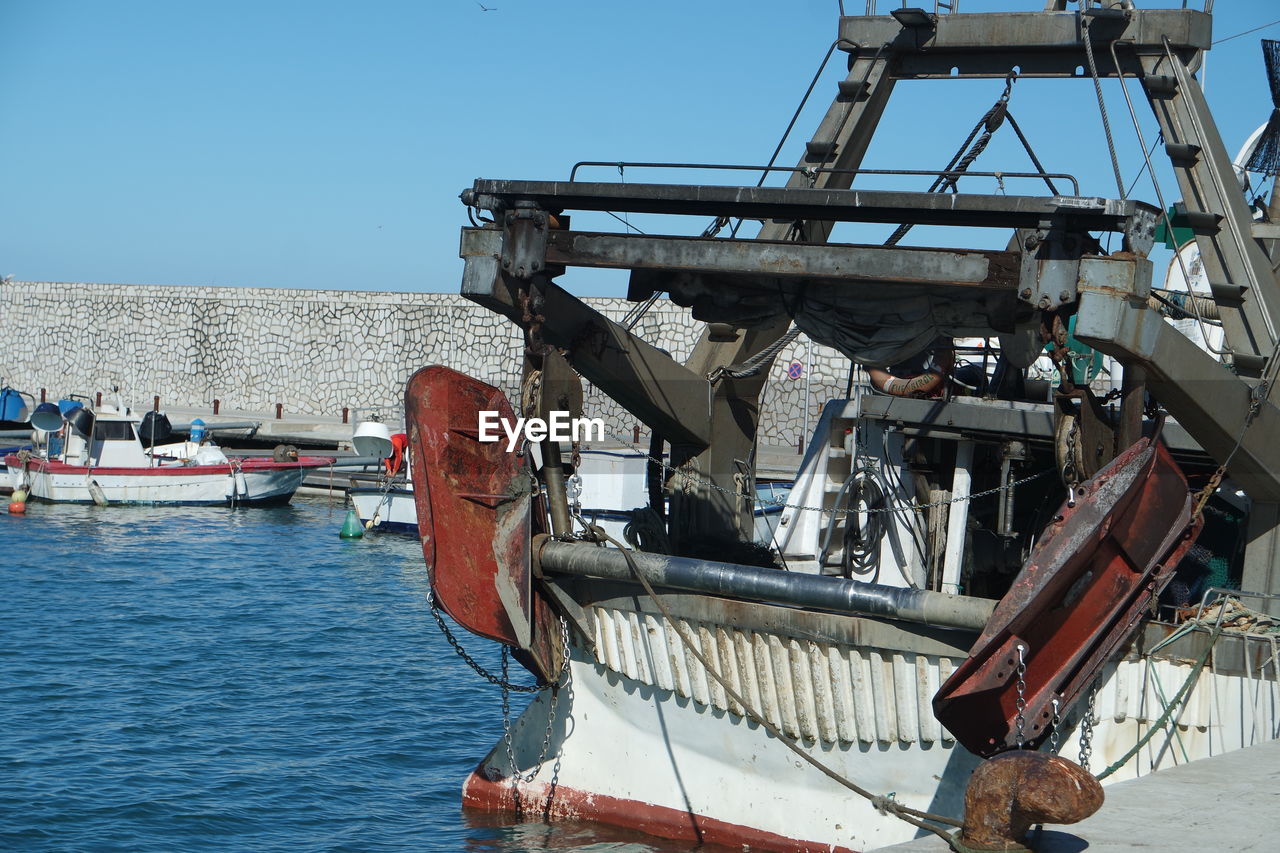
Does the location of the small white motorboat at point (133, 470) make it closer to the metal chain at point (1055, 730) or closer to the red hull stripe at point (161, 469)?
the red hull stripe at point (161, 469)

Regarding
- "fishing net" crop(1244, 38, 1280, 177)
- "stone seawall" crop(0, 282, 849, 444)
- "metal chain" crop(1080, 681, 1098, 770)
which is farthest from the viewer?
"stone seawall" crop(0, 282, 849, 444)

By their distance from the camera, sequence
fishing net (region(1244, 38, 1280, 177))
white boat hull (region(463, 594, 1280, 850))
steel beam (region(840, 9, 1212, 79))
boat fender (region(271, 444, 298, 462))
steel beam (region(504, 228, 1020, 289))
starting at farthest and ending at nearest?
boat fender (region(271, 444, 298, 462))
fishing net (region(1244, 38, 1280, 177))
steel beam (region(840, 9, 1212, 79))
white boat hull (region(463, 594, 1280, 850))
steel beam (region(504, 228, 1020, 289))

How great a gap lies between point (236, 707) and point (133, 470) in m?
19.2

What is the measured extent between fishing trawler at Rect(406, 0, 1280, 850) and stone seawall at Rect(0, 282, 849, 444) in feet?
79.1

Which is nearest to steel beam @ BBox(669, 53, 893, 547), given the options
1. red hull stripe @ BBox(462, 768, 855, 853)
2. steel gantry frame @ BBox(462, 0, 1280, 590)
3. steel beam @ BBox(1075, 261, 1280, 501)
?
steel gantry frame @ BBox(462, 0, 1280, 590)

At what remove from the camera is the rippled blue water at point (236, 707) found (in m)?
10.3

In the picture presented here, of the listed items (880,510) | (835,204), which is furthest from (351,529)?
(835,204)

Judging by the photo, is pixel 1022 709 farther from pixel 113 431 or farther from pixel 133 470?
pixel 113 431

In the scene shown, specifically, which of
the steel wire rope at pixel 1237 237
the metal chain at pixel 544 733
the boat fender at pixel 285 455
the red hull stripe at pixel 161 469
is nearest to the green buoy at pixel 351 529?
the red hull stripe at pixel 161 469

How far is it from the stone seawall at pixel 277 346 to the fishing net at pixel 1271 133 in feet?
70.3

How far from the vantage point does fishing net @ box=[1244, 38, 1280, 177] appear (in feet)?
41.3

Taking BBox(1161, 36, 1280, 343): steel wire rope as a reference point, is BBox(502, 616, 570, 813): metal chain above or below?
below

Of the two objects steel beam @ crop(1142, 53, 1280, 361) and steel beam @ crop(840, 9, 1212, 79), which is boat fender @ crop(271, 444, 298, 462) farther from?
steel beam @ crop(1142, 53, 1280, 361)

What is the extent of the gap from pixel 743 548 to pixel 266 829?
4337 millimetres
